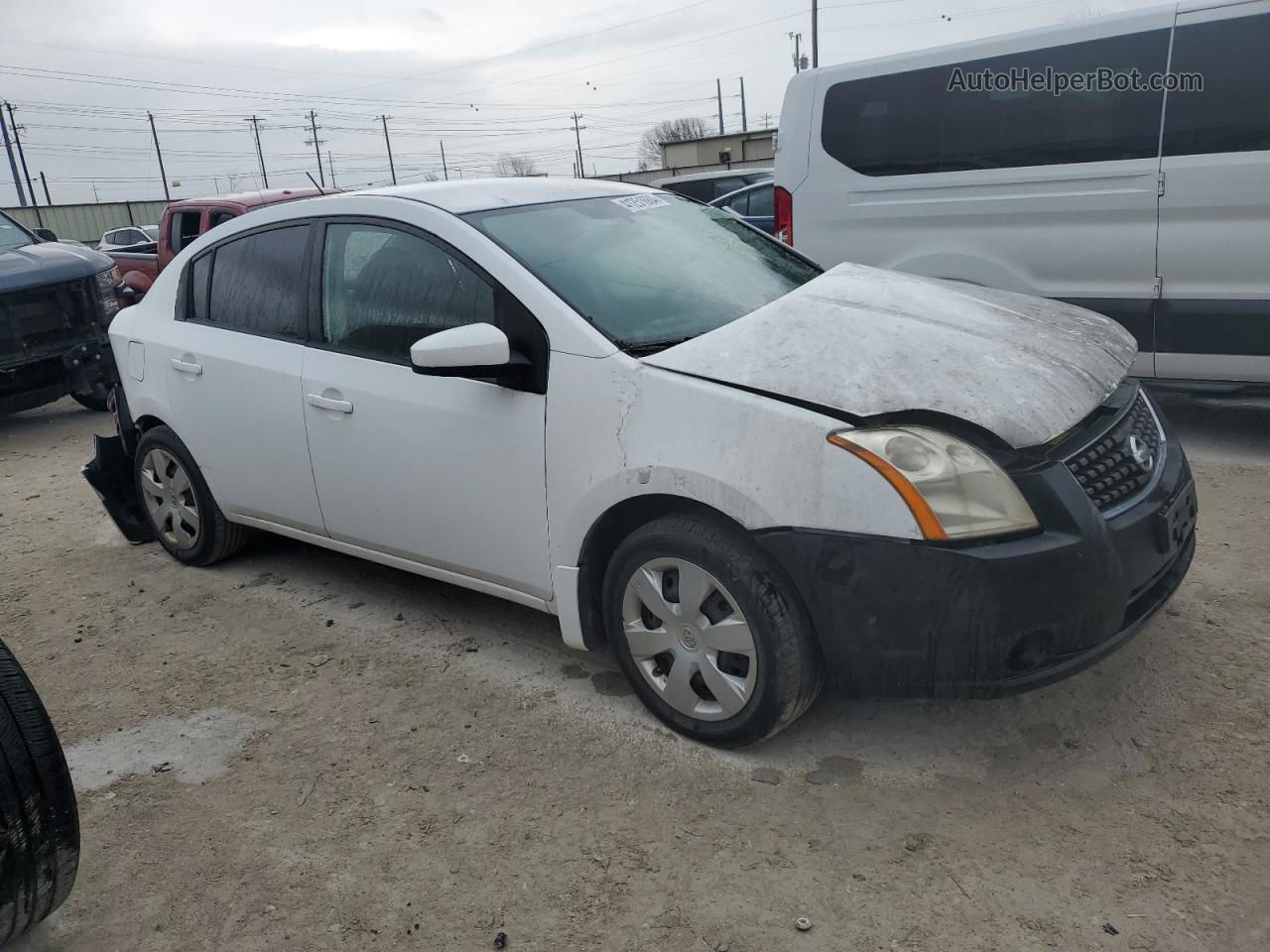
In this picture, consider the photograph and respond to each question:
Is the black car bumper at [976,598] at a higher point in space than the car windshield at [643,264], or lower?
lower

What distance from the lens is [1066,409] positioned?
269cm

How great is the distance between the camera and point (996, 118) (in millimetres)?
5676

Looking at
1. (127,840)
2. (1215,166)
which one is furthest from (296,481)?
(1215,166)

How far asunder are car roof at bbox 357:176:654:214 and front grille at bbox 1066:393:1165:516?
2.00m

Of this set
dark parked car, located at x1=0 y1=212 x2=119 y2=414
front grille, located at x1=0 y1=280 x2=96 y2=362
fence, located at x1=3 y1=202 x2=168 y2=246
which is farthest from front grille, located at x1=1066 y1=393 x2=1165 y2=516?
fence, located at x1=3 y1=202 x2=168 y2=246

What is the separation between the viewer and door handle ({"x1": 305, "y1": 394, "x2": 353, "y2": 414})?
11.8 feet

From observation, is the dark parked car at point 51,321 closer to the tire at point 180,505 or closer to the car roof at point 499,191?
the tire at point 180,505

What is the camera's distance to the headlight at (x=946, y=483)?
96.3 inches

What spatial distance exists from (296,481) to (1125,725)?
2.98 meters

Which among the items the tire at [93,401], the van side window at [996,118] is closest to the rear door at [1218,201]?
the van side window at [996,118]

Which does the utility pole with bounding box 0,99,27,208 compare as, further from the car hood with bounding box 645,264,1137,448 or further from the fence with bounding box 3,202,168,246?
the car hood with bounding box 645,264,1137,448

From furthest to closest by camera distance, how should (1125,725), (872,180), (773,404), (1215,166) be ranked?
(872,180) → (1215,166) → (1125,725) → (773,404)

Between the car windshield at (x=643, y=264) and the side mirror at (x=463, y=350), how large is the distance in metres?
0.27

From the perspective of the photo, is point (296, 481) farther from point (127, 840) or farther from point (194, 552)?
point (127, 840)
